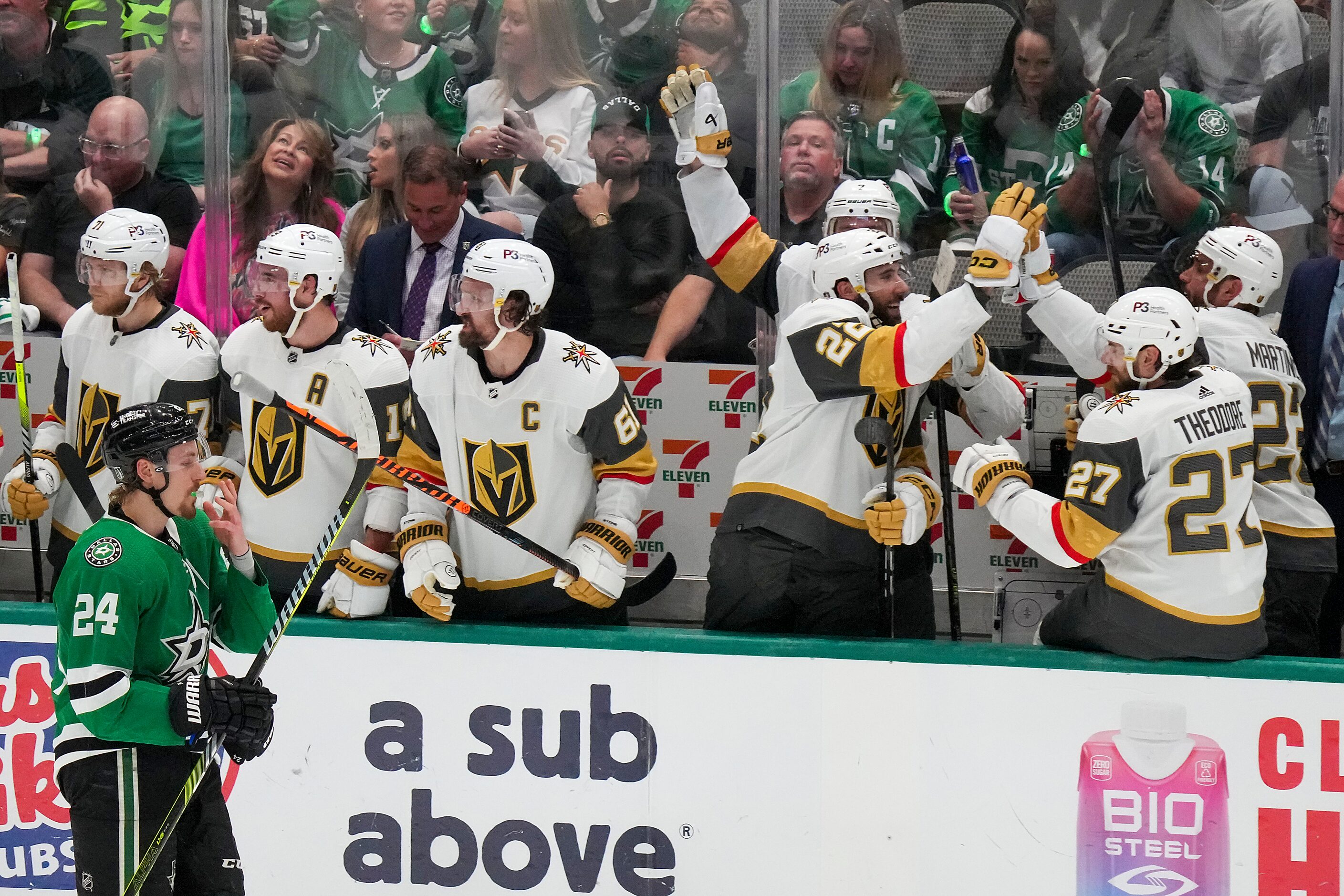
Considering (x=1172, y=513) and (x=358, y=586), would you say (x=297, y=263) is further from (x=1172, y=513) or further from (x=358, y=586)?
(x=1172, y=513)

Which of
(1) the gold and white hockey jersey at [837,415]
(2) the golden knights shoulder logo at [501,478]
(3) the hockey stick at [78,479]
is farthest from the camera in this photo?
(3) the hockey stick at [78,479]

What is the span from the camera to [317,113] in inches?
192

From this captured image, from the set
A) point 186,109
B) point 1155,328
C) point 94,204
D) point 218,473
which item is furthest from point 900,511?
point 94,204

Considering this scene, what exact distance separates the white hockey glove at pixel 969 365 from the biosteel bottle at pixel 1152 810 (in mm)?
910

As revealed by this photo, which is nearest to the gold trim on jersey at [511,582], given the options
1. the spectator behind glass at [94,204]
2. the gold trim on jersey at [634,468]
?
the gold trim on jersey at [634,468]

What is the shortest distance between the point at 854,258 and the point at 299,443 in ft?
5.05

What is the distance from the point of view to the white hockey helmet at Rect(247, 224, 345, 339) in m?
4.02

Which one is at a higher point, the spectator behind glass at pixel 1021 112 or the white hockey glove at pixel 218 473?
the spectator behind glass at pixel 1021 112

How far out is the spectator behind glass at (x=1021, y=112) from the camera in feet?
15.2

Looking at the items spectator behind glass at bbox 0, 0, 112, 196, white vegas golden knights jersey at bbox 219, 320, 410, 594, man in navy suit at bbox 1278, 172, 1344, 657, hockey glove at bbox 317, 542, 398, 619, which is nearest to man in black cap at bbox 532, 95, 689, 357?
white vegas golden knights jersey at bbox 219, 320, 410, 594

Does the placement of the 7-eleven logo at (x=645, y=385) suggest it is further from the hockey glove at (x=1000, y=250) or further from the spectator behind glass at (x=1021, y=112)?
the hockey glove at (x=1000, y=250)

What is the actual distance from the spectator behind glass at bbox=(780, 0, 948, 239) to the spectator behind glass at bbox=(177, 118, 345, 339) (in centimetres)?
148

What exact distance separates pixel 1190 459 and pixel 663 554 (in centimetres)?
181

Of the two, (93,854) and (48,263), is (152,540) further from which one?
(48,263)
